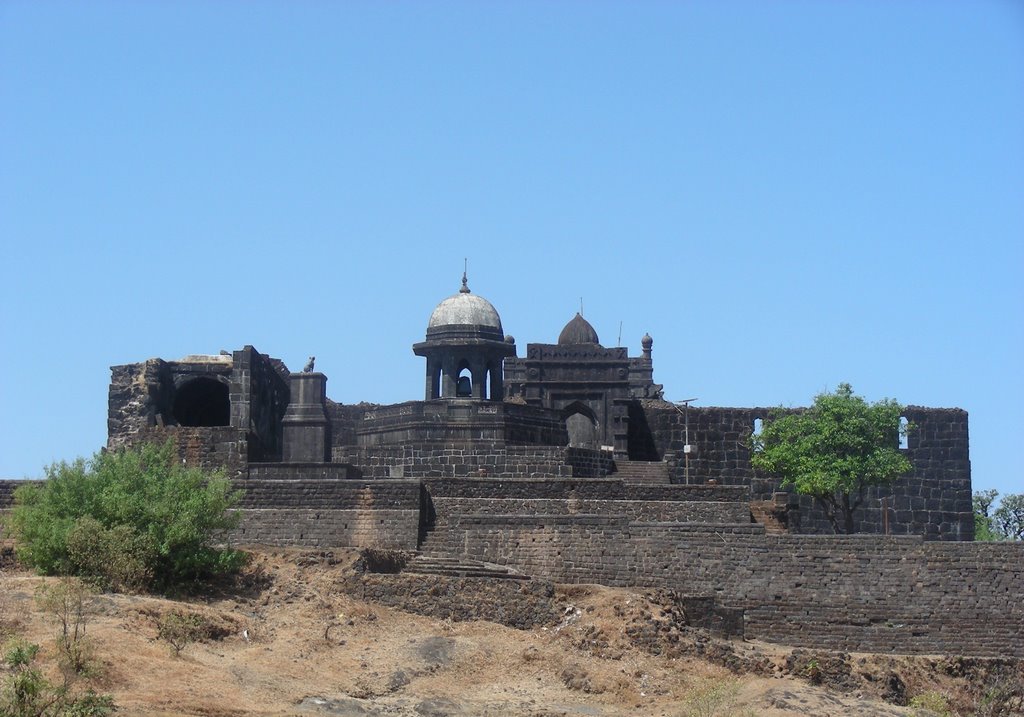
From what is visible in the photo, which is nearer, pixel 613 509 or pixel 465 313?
pixel 613 509

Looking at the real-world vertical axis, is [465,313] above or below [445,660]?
above

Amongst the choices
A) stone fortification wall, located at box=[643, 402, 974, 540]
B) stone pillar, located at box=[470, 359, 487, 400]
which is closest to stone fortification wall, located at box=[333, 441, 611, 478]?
stone pillar, located at box=[470, 359, 487, 400]

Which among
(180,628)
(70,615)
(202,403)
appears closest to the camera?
(70,615)

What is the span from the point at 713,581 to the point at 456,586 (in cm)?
573

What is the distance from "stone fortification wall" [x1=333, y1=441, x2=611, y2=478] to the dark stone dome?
63.7 feet

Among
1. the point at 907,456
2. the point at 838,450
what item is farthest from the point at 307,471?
the point at 907,456

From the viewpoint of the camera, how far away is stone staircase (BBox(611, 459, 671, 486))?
54.0 meters

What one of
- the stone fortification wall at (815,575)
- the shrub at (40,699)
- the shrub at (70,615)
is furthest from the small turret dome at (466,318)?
the shrub at (40,699)

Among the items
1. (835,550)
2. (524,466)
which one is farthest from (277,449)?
(835,550)

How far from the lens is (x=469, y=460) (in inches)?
2071

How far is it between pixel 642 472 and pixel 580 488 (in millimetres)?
7124

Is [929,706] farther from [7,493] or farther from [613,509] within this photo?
[7,493]

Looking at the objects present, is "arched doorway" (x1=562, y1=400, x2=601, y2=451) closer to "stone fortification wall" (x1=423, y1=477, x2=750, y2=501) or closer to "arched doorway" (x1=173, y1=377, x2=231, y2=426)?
"arched doorway" (x1=173, y1=377, x2=231, y2=426)

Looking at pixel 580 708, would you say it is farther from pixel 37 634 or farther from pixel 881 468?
pixel 881 468
